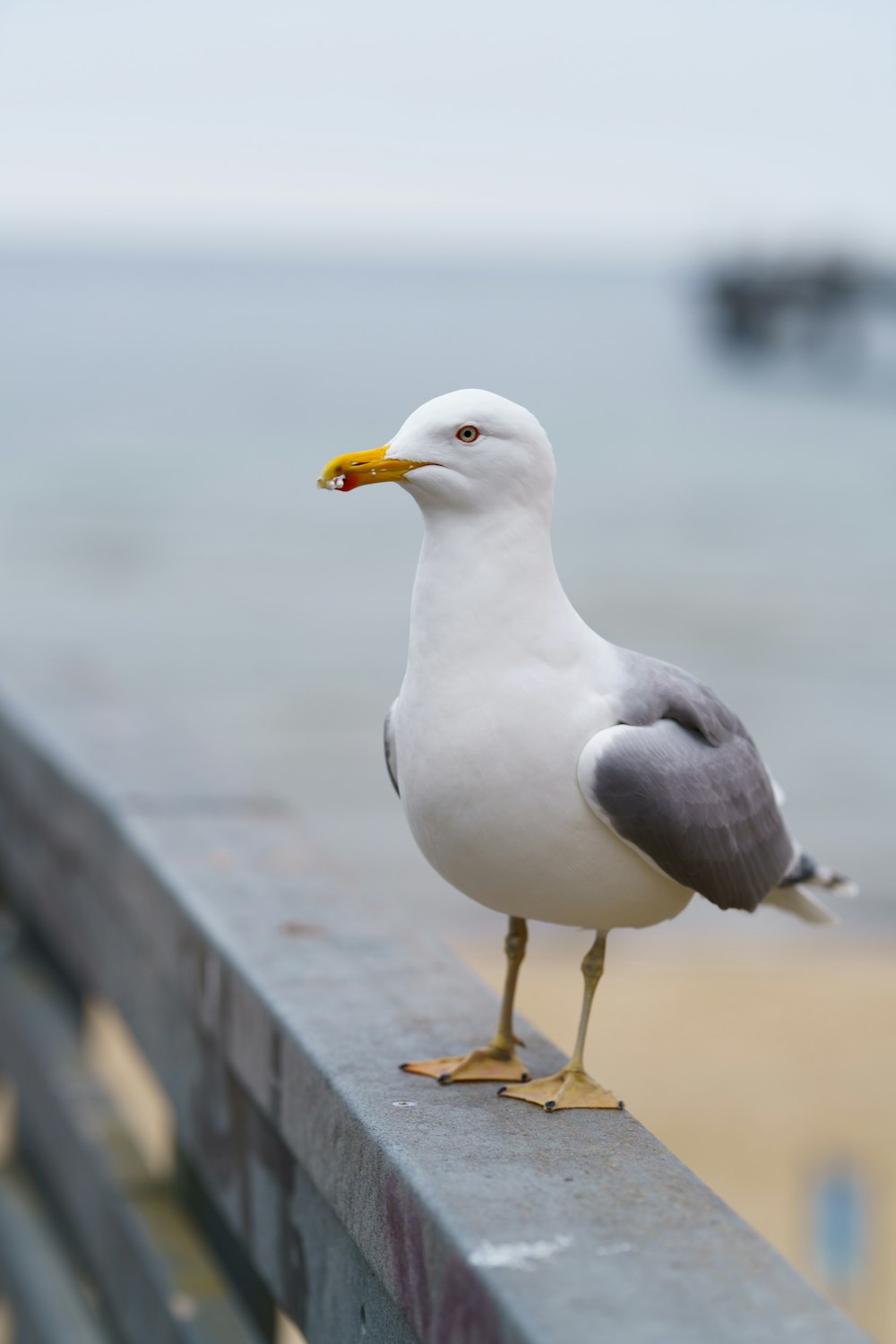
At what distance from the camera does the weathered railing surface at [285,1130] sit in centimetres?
130

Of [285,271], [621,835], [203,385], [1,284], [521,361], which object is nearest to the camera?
[621,835]

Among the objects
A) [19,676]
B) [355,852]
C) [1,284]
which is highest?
[1,284]

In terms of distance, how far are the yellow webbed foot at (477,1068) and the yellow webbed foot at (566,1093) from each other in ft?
0.12

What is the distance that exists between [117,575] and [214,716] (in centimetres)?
944

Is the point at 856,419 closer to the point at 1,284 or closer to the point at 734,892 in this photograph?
the point at 734,892

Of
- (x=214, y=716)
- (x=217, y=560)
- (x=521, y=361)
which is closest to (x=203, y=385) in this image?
(x=521, y=361)

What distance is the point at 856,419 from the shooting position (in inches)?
2106

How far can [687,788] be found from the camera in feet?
6.16

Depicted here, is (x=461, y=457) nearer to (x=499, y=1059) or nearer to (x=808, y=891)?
(x=499, y=1059)

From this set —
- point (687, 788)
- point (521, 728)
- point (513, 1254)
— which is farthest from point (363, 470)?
point (513, 1254)

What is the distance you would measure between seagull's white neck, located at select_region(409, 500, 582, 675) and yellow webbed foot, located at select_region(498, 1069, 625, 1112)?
47 centimetres

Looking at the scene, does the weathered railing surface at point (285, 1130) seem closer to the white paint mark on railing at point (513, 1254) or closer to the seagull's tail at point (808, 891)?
the white paint mark on railing at point (513, 1254)

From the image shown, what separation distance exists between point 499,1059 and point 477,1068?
0.06m

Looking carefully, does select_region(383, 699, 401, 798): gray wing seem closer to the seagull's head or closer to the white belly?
the white belly
